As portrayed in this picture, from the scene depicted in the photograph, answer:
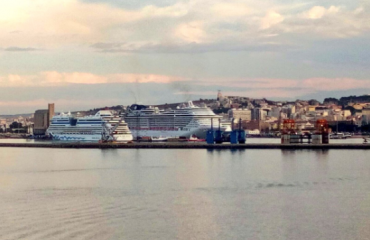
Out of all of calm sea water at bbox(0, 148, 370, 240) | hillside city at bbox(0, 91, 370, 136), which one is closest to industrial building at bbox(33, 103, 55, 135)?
hillside city at bbox(0, 91, 370, 136)

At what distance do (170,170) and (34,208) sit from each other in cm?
1046

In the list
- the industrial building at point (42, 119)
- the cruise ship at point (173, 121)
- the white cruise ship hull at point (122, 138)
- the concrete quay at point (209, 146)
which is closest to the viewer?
the concrete quay at point (209, 146)

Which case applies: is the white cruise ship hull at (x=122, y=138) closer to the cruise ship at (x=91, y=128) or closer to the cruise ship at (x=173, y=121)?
the cruise ship at (x=91, y=128)

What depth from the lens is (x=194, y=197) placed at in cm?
1614

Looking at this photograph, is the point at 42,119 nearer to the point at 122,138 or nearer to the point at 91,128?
the point at 91,128

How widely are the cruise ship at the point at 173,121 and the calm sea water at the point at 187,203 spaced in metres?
27.5

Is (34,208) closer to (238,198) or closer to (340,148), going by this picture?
(238,198)

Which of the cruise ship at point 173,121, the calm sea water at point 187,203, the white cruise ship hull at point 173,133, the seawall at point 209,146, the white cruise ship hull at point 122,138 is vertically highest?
the cruise ship at point 173,121

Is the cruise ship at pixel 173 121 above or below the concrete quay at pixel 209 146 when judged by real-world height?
above

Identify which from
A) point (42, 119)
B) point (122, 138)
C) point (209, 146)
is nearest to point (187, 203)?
point (209, 146)

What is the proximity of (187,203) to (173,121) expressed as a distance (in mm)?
38873

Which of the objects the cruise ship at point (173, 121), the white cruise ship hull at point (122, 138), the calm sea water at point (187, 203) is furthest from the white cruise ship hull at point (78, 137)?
the calm sea water at point (187, 203)

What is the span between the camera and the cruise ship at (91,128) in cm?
5096

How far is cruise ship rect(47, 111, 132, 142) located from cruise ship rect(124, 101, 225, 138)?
2.55m
